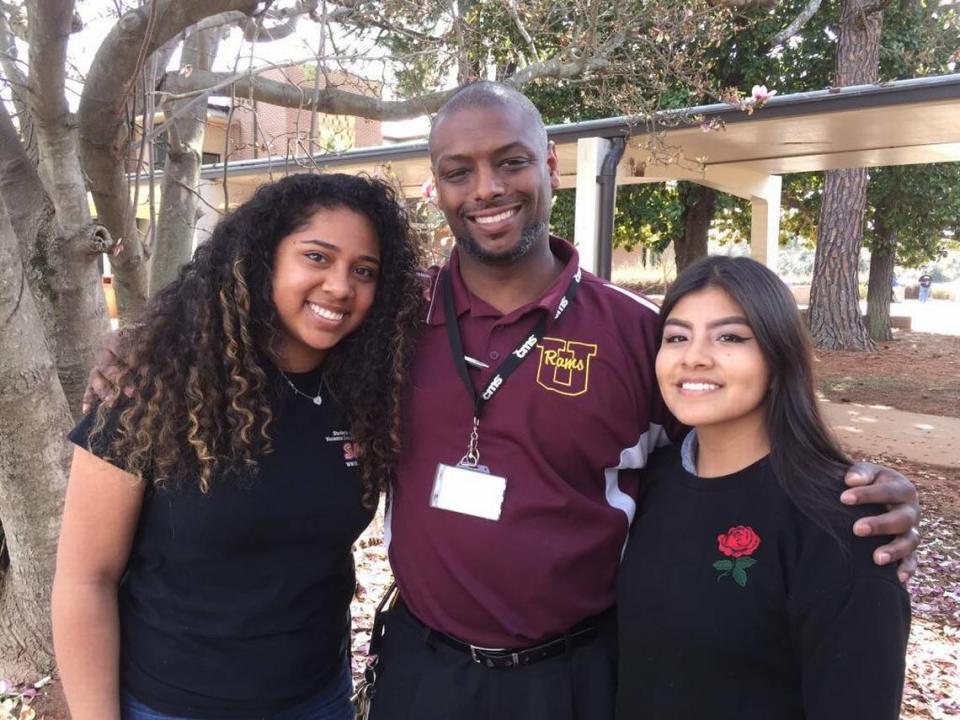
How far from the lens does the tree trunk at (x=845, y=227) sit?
13.5 metres

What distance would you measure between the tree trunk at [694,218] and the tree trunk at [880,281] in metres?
3.73

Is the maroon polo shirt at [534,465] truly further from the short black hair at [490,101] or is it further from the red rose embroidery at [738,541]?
the short black hair at [490,101]

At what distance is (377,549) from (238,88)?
3507 millimetres

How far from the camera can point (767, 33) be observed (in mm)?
14648

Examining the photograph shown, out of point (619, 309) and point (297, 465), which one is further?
point (619, 309)

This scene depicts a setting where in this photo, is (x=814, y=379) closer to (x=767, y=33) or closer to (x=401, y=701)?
(x=401, y=701)

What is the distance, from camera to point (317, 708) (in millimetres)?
2105

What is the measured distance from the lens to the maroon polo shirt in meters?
2.02

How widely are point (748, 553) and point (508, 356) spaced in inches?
31.7

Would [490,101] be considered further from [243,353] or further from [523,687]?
[523,687]

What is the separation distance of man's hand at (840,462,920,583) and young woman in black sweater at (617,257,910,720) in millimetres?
27

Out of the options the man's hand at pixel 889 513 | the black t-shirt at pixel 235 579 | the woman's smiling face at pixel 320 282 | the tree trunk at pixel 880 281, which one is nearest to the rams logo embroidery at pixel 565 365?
the woman's smiling face at pixel 320 282

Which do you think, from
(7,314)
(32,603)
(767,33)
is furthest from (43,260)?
(767,33)

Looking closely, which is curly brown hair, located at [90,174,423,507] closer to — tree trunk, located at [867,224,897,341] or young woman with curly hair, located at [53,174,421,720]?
young woman with curly hair, located at [53,174,421,720]
